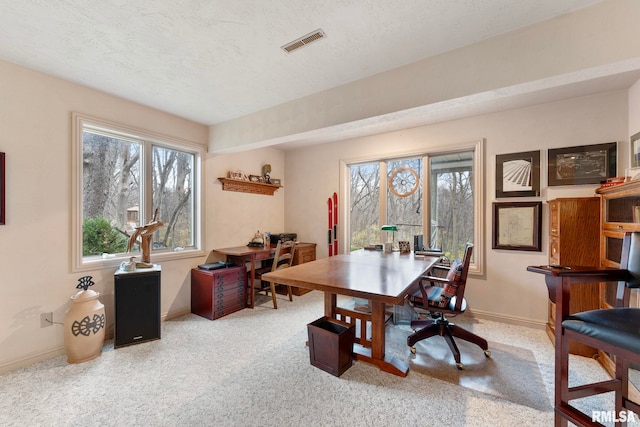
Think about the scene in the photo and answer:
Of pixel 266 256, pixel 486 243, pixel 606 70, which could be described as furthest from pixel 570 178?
pixel 266 256

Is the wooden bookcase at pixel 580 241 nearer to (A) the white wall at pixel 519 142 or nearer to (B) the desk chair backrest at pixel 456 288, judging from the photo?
(A) the white wall at pixel 519 142

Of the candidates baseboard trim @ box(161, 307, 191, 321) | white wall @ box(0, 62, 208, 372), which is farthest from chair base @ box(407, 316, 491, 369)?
white wall @ box(0, 62, 208, 372)

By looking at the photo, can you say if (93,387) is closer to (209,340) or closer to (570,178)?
(209,340)

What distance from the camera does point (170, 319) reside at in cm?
321

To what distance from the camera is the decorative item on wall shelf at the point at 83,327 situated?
7.33 ft

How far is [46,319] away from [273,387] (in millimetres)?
2223

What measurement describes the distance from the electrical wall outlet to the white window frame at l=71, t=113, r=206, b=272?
0.42 metres

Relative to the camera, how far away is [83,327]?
2.26 meters

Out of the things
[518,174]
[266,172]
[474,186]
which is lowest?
[474,186]

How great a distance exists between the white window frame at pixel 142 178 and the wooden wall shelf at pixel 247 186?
15.9 inches

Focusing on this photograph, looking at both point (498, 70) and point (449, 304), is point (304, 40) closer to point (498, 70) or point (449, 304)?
point (498, 70)

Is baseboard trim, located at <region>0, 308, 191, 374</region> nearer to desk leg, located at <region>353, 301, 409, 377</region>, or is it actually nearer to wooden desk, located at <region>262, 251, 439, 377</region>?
wooden desk, located at <region>262, 251, 439, 377</region>

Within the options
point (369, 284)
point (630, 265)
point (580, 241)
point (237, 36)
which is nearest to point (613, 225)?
point (580, 241)

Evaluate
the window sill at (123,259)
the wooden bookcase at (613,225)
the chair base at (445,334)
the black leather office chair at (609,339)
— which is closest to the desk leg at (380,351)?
the chair base at (445,334)
